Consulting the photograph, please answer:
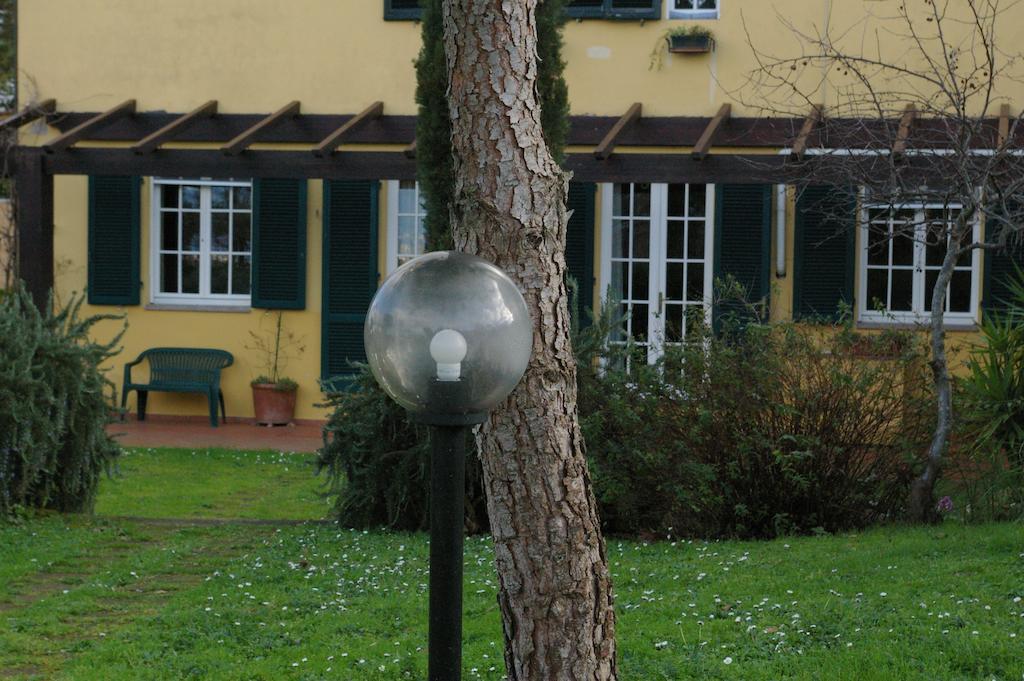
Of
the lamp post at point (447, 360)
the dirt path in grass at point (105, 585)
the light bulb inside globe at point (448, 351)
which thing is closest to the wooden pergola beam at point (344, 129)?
the dirt path in grass at point (105, 585)

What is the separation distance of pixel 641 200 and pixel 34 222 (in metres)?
6.27

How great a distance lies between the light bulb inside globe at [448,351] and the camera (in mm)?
3164

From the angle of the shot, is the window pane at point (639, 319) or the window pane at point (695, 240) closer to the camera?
the window pane at point (695, 240)

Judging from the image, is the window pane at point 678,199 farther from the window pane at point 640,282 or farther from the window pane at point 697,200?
the window pane at point 640,282

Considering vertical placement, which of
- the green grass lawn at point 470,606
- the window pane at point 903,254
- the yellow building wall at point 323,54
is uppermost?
the yellow building wall at point 323,54

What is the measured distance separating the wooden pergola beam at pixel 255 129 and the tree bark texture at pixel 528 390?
997cm

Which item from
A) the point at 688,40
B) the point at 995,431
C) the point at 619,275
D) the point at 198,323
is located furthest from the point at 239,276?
the point at 995,431

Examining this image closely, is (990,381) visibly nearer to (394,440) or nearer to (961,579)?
(961,579)

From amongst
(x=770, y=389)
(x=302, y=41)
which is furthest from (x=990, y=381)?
(x=302, y=41)

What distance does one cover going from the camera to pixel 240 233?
1578 centimetres

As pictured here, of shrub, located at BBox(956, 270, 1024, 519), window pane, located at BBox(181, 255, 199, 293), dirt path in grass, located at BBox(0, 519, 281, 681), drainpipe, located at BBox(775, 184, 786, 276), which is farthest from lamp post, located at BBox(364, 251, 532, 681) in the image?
window pane, located at BBox(181, 255, 199, 293)

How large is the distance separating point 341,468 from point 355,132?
6.35 meters

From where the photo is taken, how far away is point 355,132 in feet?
48.8

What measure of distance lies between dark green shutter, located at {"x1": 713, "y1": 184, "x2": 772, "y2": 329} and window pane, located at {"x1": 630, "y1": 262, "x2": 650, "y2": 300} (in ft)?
2.70
